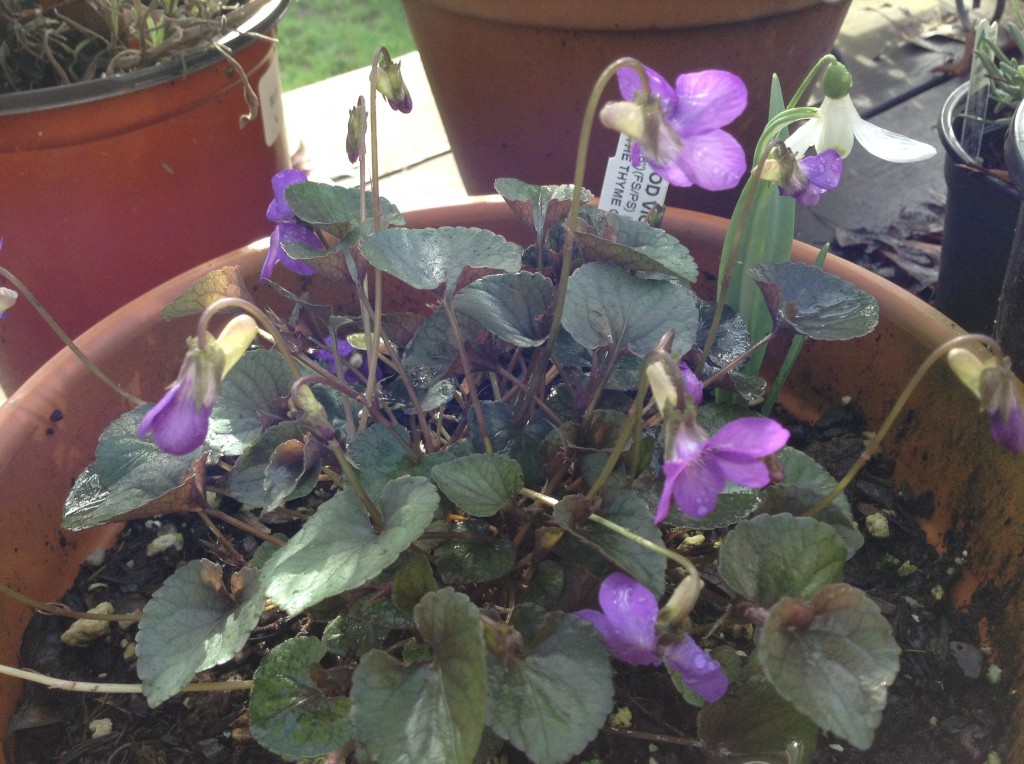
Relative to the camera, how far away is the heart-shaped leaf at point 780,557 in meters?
0.63

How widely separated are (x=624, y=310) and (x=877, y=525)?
41cm

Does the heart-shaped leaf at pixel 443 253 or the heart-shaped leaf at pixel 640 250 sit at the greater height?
the heart-shaped leaf at pixel 443 253

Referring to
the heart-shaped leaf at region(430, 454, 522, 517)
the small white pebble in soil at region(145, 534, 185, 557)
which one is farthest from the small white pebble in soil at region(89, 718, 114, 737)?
the heart-shaped leaf at region(430, 454, 522, 517)

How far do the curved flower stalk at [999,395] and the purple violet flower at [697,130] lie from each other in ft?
0.64

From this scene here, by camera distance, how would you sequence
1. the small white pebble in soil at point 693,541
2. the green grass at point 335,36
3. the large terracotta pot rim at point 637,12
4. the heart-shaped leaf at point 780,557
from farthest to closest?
the green grass at point 335,36 < the large terracotta pot rim at point 637,12 < the small white pebble in soil at point 693,541 < the heart-shaped leaf at point 780,557

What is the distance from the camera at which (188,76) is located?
1221 mm

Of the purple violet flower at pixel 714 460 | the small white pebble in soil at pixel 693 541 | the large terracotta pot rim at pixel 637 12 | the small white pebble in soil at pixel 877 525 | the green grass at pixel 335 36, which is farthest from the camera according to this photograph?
the green grass at pixel 335 36

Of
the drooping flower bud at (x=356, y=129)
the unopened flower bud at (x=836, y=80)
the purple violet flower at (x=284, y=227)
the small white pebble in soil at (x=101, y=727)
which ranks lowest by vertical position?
the small white pebble in soil at (x=101, y=727)

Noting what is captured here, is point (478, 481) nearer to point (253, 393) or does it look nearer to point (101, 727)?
point (253, 393)

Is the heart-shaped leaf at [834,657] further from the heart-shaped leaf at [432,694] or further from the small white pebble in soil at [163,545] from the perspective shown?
the small white pebble in soil at [163,545]

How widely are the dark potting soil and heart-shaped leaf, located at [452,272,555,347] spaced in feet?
0.88

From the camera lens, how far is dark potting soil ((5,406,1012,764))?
78 cm

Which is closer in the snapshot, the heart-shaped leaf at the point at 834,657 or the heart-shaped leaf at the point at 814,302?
the heart-shaped leaf at the point at 834,657

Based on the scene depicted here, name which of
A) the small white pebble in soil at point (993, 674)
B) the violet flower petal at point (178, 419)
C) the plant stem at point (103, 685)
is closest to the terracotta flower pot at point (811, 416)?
the small white pebble in soil at point (993, 674)
